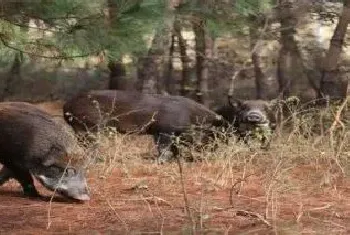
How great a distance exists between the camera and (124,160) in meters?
8.43

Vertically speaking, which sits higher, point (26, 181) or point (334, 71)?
point (334, 71)

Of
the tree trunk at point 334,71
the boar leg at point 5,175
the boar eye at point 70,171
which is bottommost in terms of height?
the boar leg at point 5,175

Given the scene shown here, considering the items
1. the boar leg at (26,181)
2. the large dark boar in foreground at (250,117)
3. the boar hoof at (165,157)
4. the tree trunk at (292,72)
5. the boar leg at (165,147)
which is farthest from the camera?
the tree trunk at (292,72)

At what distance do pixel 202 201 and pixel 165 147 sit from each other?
18.1 ft

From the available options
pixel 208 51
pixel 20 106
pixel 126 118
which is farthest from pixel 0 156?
pixel 208 51

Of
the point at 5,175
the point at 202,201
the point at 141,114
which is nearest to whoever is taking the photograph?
the point at 202,201

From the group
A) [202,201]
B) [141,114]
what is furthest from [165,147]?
[202,201]

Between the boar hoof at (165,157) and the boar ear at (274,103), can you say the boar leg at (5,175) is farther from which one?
the boar ear at (274,103)

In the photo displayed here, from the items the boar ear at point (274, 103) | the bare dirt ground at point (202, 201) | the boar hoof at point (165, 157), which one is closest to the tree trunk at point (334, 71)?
the boar ear at point (274, 103)

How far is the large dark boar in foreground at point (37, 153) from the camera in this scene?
22.9 ft

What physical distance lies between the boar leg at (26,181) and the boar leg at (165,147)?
2.83 m

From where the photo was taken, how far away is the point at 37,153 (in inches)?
276

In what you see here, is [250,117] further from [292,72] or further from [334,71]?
[292,72]

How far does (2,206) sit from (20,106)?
4.01ft
